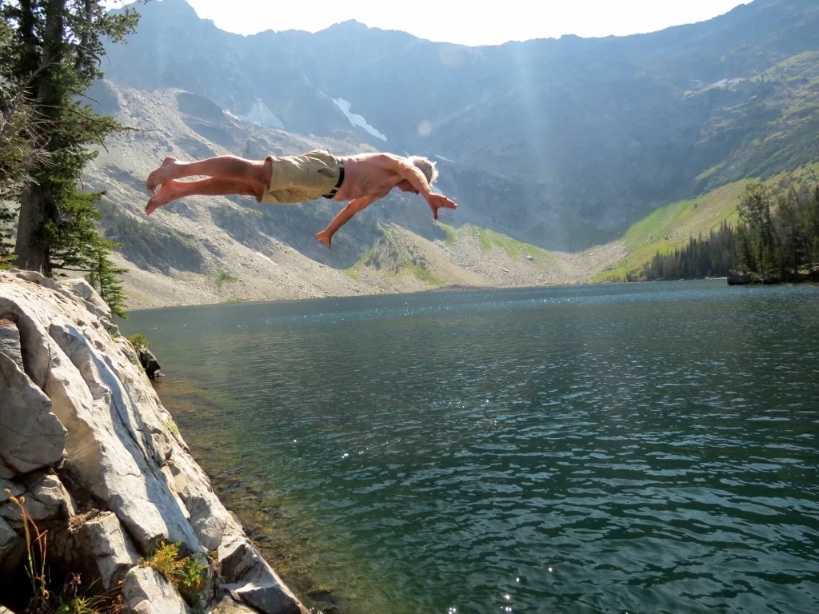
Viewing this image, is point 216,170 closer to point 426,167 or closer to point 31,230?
point 426,167

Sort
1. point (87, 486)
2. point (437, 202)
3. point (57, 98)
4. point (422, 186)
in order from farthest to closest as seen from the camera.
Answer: point (57, 98) → point (422, 186) → point (437, 202) → point (87, 486)

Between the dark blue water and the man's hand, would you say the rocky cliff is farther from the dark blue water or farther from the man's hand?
the man's hand

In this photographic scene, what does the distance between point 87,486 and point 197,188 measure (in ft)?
15.0

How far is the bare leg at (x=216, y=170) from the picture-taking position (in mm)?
7719

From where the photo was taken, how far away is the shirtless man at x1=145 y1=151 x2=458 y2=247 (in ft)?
25.6

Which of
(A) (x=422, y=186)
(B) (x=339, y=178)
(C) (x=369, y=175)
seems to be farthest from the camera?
(C) (x=369, y=175)

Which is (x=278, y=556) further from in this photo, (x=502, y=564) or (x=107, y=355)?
(x=107, y=355)

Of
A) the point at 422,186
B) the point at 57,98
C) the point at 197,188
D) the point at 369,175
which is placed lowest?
the point at 422,186

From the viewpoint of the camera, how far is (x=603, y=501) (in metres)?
15.1

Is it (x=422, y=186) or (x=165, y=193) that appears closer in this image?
(x=165, y=193)

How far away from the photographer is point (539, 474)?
17.6 meters

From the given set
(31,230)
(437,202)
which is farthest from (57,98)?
(437,202)

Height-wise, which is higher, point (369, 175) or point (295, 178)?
point (369, 175)

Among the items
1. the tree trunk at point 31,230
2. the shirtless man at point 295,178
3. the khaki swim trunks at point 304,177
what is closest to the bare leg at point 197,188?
the shirtless man at point 295,178
